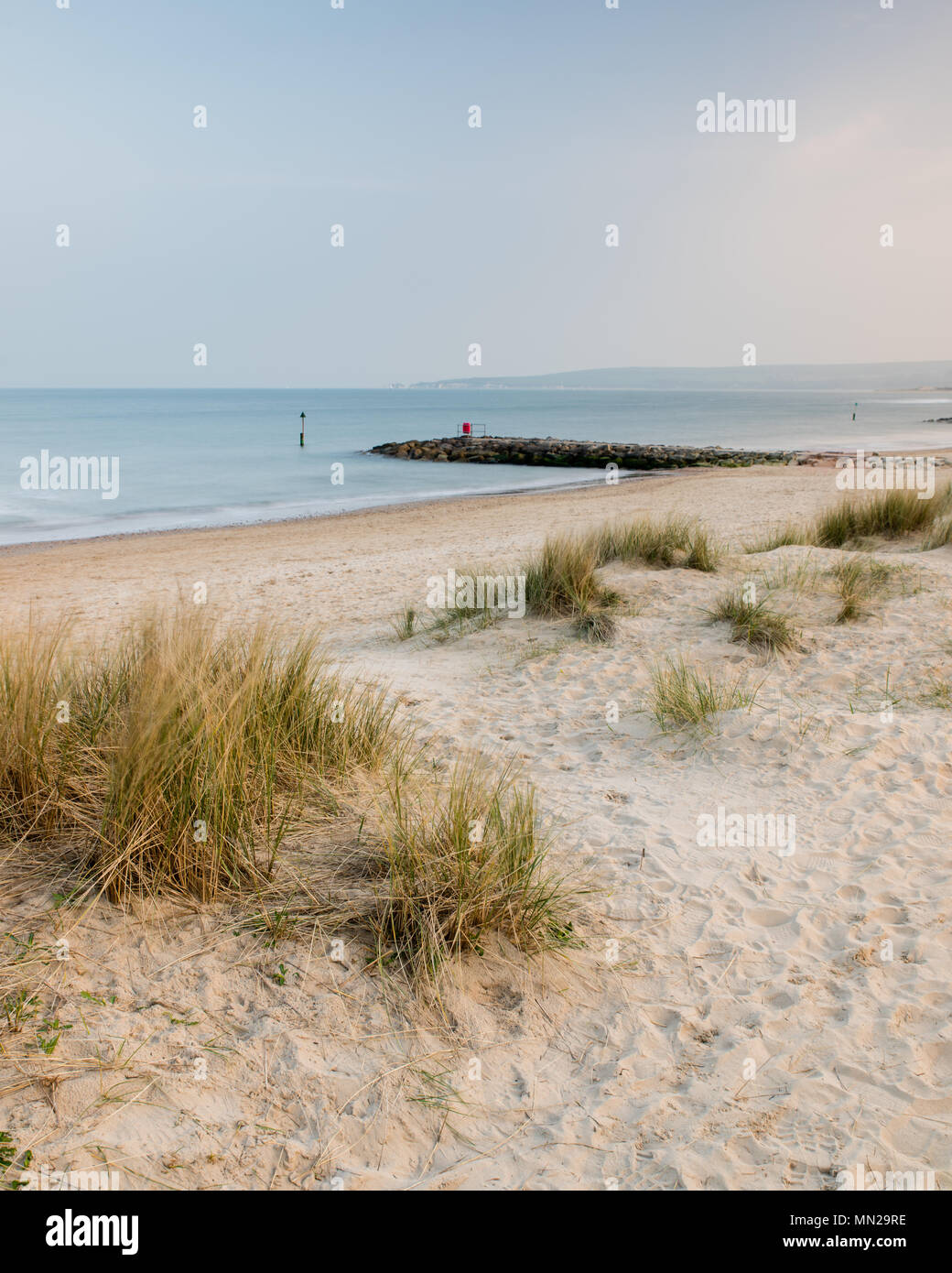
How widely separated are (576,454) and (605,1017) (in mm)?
35500

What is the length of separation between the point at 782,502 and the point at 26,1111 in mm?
18437

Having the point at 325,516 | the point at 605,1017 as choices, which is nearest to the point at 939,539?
the point at 605,1017

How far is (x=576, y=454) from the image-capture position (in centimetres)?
3700

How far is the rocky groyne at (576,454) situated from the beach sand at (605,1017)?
93.6ft

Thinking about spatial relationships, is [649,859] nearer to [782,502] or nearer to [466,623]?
[466,623]

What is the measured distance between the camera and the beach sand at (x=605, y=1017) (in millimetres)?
2344

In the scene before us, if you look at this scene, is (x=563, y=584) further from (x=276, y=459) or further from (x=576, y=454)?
(x=276, y=459)

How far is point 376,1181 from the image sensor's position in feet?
7.48

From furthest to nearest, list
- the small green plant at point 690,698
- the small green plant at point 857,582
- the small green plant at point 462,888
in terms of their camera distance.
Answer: the small green plant at point 857,582 → the small green plant at point 690,698 → the small green plant at point 462,888

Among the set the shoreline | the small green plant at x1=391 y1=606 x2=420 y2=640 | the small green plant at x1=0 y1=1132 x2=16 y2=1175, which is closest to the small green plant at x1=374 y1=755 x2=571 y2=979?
the small green plant at x1=0 y1=1132 x2=16 y2=1175

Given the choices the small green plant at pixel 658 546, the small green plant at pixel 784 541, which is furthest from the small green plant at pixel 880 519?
the small green plant at pixel 658 546

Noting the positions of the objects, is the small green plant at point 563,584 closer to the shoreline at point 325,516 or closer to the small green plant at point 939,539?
the small green plant at point 939,539
